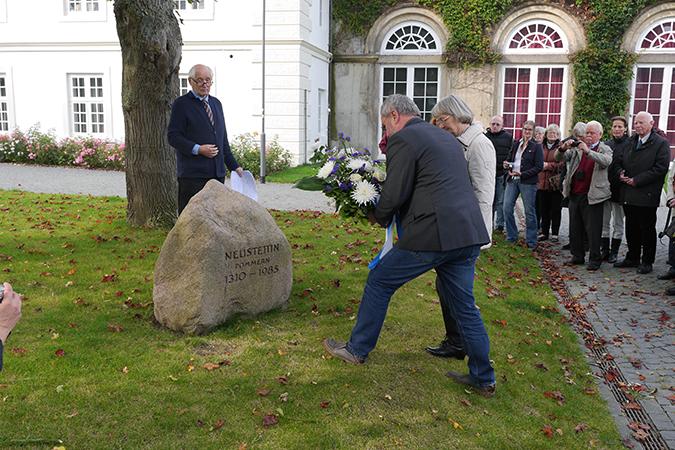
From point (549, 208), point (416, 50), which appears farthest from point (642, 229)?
point (416, 50)

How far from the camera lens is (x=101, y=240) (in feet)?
28.3

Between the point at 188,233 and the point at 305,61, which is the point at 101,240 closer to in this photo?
the point at 188,233

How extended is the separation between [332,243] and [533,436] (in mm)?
5248

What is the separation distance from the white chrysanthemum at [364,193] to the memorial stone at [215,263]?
119cm

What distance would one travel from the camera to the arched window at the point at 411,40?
22.0m

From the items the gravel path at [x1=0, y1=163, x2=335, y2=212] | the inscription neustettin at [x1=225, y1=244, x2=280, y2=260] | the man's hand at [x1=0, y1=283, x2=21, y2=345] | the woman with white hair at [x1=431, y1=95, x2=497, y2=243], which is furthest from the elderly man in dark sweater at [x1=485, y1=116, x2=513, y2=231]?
the man's hand at [x1=0, y1=283, x2=21, y2=345]

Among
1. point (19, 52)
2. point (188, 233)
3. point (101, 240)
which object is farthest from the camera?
point (19, 52)

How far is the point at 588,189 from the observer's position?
8.98 m

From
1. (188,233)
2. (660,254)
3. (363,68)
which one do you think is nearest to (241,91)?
(363,68)

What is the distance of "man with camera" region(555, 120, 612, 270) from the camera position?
875cm

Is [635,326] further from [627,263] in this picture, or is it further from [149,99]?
[149,99]

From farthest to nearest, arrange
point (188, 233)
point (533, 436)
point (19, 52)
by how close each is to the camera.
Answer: point (19, 52), point (188, 233), point (533, 436)

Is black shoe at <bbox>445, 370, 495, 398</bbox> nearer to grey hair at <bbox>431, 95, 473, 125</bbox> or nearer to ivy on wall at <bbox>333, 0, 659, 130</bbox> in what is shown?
grey hair at <bbox>431, 95, 473, 125</bbox>

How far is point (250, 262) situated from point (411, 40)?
18.2 metres
